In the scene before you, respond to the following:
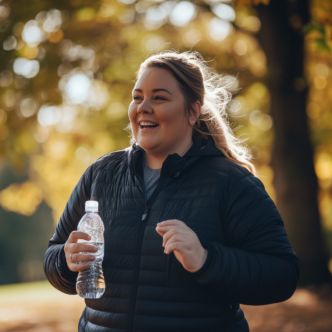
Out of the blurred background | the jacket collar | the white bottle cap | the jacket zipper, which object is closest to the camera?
the jacket zipper

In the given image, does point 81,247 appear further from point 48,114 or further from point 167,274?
point 48,114

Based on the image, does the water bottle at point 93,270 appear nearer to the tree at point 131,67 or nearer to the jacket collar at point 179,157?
the jacket collar at point 179,157

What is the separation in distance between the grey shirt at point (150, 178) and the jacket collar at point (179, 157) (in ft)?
0.21

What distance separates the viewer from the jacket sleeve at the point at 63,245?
270 centimetres

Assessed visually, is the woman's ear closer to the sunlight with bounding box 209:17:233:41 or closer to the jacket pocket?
the jacket pocket

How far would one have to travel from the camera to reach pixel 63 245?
2.76m

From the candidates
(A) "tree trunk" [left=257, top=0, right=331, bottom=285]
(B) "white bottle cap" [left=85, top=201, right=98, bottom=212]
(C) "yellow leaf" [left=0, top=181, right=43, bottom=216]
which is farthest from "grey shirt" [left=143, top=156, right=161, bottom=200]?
(C) "yellow leaf" [left=0, top=181, right=43, bottom=216]

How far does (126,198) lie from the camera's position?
269cm

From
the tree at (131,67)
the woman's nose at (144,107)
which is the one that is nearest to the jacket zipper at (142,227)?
the woman's nose at (144,107)

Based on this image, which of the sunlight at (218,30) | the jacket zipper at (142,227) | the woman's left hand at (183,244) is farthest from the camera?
the sunlight at (218,30)

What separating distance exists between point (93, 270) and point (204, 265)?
2.43 ft

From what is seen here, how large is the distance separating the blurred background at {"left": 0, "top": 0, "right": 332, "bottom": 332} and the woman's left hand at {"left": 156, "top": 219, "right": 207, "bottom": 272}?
214 inches

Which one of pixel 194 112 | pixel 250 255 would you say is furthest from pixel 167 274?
pixel 194 112

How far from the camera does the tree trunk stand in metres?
9.81
